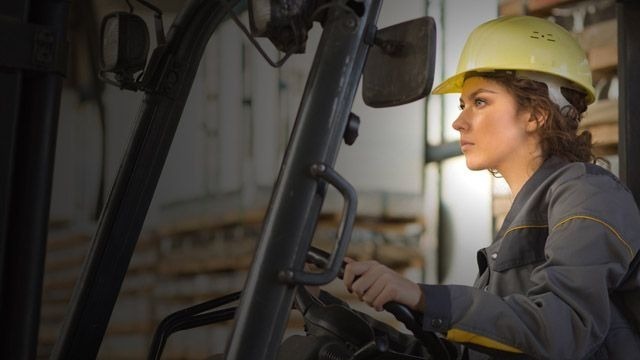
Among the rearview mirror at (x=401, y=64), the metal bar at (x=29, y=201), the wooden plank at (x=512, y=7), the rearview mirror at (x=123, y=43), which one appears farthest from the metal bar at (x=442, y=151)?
the metal bar at (x=29, y=201)

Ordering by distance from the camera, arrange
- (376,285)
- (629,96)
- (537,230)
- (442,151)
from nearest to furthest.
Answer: (376,285) < (537,230) < (629,96) < (442,151)

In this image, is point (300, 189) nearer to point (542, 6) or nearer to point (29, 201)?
point (29, 201)

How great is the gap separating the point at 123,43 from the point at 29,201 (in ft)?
2.40

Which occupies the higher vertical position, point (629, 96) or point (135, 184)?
point (629, 96)

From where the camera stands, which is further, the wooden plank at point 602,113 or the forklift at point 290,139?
the wooden plank at point 602,113

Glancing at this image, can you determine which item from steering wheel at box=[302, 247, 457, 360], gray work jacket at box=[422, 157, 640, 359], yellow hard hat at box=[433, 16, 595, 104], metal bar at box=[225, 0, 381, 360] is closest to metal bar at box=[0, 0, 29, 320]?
metal bar at box=[225, 0, 381, 360]

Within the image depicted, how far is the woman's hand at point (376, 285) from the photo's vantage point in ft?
5.71

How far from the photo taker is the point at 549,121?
231 centimetres

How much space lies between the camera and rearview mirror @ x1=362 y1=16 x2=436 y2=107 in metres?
1.52

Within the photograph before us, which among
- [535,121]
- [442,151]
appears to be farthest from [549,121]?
[442,151]

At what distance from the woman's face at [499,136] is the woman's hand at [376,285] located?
2.20 ft

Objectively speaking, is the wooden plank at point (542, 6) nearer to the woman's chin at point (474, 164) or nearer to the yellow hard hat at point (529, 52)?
the yellow hard hat at point (529, 52)

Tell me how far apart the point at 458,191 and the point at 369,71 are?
78.8 inches

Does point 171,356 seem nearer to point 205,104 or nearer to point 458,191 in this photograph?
point 205,104
